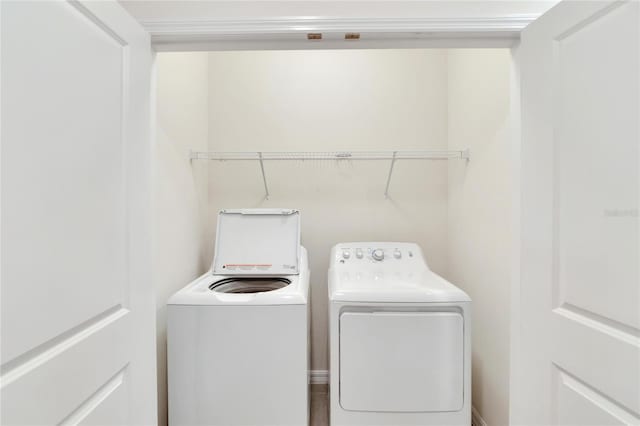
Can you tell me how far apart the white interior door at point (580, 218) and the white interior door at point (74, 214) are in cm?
130

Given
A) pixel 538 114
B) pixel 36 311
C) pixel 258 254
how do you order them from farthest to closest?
pixel 258 254
pixel 538 114
pixel 36 311

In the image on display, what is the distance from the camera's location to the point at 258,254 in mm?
2154

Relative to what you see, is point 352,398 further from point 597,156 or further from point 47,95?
point 47,95

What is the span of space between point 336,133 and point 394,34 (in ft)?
4.64

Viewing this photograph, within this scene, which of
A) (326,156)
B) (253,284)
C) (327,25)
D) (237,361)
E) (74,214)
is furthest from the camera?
(326,156)

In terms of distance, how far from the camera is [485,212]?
1.92 metres

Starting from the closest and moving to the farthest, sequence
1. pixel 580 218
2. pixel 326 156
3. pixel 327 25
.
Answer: pixel 580 218 < pixel 327 25 < pixel 326 156

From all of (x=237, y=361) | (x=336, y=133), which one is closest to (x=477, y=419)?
(x=237, y=361)

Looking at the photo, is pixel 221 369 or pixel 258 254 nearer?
pixel 221 369

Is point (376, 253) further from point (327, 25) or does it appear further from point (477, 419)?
point (327, 25)

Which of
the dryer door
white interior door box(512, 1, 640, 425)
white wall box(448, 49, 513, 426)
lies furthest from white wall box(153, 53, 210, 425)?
white wall box(448, 49, 513, 426)

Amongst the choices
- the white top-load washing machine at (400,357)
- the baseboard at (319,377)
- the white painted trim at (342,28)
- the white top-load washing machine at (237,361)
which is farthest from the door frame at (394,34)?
the baseboard at (319,377)

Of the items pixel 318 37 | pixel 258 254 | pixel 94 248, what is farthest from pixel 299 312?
pixel 318 37

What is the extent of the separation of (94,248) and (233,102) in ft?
6.57
